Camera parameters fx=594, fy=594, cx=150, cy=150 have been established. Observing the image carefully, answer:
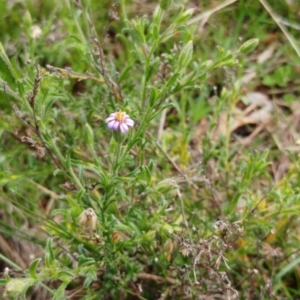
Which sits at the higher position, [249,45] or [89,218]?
[249,45]

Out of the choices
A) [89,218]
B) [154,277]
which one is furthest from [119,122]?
[154,277]

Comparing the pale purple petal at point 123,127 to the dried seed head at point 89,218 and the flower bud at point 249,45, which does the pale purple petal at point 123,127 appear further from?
the flower bud at point 249,45

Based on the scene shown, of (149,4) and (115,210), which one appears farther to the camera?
(149,4)

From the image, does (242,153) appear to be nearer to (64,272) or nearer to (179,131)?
(179,131)

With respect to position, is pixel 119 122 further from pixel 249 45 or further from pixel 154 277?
pixel 154 277

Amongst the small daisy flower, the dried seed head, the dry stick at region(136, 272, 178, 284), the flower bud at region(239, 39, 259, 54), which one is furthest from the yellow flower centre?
the dry stick at region(136, 272, 178, 284)

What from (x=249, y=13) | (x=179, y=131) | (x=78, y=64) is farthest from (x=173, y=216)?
(x=249, y=13)

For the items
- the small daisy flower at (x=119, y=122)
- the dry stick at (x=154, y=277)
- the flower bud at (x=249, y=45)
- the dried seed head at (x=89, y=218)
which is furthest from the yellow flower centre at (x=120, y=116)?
the dry stick at (x=154, y=277)

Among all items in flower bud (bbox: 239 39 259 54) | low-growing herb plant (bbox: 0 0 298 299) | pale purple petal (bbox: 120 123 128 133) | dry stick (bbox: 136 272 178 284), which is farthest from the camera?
dry stick (bbox: 136 272 178 284)

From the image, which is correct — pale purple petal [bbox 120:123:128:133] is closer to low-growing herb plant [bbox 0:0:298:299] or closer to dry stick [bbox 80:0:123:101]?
low-growing herb plant [bbox 0:0:298:299]
